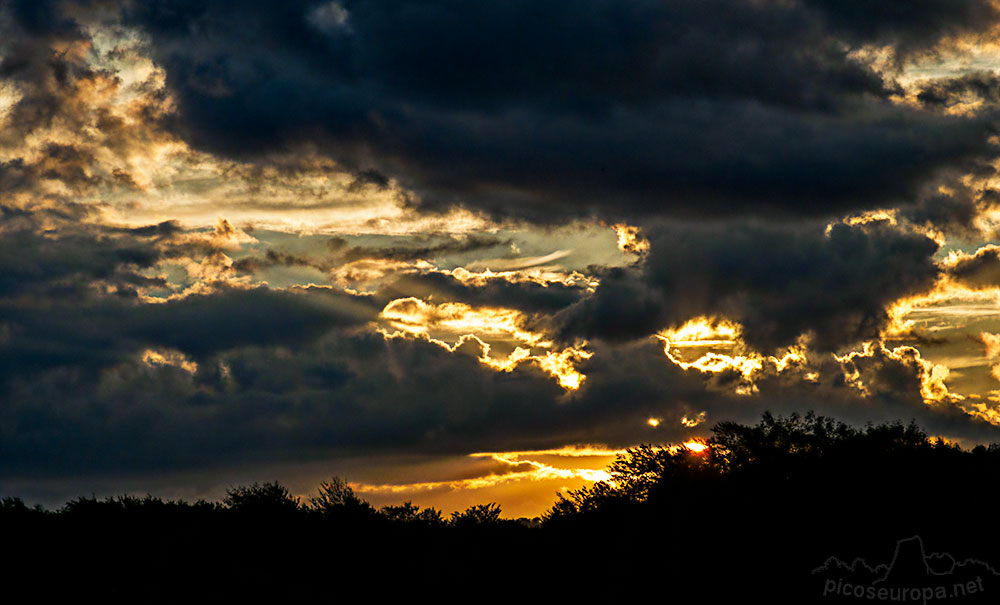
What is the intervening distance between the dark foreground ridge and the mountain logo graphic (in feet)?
0.23

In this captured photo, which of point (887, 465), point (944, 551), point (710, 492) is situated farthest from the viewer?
point (710, 492)

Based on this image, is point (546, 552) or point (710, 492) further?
point (546, 552)

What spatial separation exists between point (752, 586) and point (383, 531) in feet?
69.8

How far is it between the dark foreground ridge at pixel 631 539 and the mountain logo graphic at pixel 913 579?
0.07m

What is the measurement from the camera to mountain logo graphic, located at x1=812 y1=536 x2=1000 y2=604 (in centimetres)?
3394

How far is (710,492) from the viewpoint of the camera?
48.0 m

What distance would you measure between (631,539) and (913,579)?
14.7m

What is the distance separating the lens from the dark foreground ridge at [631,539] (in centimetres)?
3853

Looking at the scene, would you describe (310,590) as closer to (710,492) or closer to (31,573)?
(31,573)

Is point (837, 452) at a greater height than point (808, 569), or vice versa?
point (837, 452)

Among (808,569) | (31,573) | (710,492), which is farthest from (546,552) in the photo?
(31,573)
